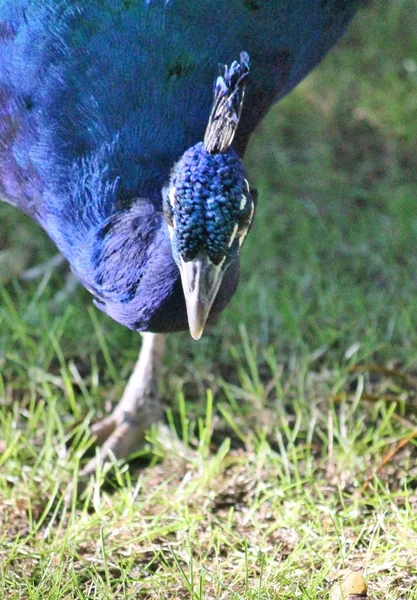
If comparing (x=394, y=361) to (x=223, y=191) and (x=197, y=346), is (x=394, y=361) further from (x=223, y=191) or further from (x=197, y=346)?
(x=223, y=191)

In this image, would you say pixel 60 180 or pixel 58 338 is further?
pixel 58 338

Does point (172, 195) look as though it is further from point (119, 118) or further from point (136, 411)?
point (136, 411)

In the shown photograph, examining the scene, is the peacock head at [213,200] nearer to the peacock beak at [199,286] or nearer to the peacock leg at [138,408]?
the peacock beak at [199,286]

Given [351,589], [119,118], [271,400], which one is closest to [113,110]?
[119,118]

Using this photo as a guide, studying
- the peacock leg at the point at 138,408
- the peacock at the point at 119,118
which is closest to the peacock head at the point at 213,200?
the peacock at the point at 119,118

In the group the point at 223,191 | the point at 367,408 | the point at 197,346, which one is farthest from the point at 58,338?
the point at 223,191

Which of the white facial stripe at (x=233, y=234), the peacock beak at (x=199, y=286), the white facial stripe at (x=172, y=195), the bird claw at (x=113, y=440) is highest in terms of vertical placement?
the white facial stripe at (x=172, y=195)
